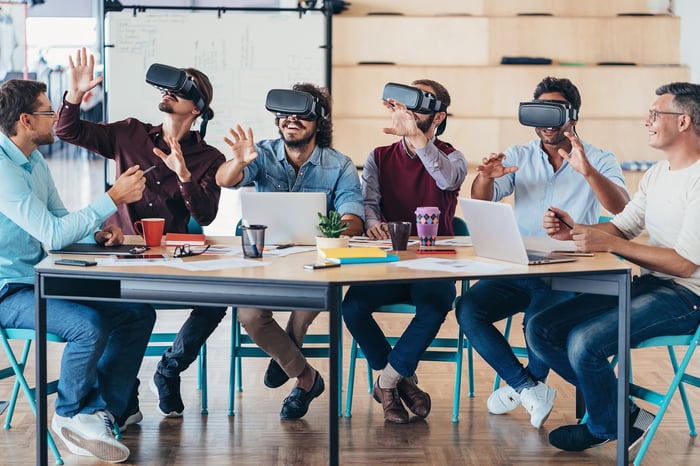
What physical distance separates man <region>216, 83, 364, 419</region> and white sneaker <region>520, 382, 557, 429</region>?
2.74 feet

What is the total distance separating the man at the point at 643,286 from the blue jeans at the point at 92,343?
4.82ft

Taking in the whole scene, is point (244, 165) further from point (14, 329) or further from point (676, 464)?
point (676, 464)

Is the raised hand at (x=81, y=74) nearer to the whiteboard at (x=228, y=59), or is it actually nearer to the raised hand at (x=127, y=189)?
the raised hand at (x=127, y=189)

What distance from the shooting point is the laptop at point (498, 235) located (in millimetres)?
2871

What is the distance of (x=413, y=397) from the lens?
365 cm

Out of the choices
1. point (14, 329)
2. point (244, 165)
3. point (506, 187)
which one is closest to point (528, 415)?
point (506, 187)

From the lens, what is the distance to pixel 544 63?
7.59 meters

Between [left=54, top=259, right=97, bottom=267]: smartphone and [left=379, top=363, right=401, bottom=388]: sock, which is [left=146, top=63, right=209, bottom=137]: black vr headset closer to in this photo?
[left=54, top=259, right=97, bottom=267]: smartphone

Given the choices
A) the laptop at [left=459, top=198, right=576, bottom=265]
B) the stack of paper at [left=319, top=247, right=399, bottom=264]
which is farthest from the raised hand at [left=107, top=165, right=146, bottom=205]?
the laptop at [left=459, top=198, right=576, bottom=265]

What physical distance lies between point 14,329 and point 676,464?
7.70 feet

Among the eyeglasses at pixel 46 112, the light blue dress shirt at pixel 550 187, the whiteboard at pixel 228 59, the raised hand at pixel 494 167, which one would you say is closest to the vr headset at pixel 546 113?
the raised hand at pixel 494 167

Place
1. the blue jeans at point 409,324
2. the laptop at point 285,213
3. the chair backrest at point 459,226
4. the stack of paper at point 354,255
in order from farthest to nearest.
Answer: the chair backrest at point 459,226
the blue jeans at point 409,324
the laptop at point 285,213
the stack of paper at point 354,255

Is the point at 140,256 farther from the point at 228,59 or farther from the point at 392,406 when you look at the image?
the point at 228,59

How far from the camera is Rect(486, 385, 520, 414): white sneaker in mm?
3596
